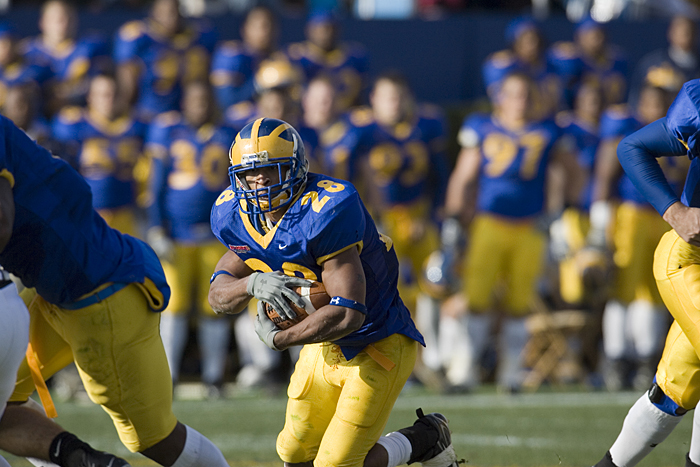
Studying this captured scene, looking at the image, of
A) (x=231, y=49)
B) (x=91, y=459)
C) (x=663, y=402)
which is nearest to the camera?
(x=91, y=459)

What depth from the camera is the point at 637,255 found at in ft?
21.9

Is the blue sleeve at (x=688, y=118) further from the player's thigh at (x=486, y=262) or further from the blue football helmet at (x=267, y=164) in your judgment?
the player's thigh at (x=486, y=262)

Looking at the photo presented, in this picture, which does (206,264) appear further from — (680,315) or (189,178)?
(680,315)

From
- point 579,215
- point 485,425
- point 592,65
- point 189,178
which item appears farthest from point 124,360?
point 592,65

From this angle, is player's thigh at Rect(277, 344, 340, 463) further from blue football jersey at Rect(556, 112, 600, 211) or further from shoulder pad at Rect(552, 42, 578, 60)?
shoulder pad at Rect(552, 42, 578, 60)

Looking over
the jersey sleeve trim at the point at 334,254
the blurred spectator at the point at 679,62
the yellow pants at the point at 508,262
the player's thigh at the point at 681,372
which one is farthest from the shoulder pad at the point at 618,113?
the jersey sleeve trim at the point at 334,254

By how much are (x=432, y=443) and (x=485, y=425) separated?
1.89 metres

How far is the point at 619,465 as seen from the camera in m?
3.39

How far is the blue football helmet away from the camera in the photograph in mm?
2900

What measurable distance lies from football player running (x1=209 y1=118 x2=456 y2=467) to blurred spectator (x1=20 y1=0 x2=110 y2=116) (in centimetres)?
451

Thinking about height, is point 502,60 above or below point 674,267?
above

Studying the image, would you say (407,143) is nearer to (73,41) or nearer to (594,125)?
(594,125)

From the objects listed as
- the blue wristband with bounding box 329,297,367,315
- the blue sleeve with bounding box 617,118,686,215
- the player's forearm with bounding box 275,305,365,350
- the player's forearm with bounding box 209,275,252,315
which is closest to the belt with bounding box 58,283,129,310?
the player's forearm with bounding box 209,275,252,315

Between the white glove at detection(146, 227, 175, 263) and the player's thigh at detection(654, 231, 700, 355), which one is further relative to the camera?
the white glove at detection(146, 227, 175, 263)
